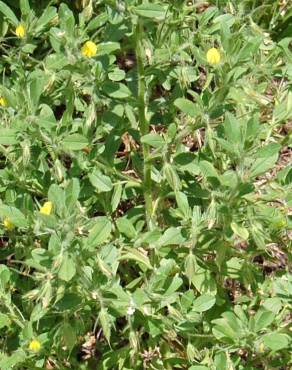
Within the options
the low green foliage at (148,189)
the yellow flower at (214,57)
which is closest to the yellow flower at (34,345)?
the low green foliage at (148,189)

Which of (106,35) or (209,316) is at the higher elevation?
(106,35)

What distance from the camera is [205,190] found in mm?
2324

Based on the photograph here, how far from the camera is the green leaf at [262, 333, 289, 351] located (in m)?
2.15

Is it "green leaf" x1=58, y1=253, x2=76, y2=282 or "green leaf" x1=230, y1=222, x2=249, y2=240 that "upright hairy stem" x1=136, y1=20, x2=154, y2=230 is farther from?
"green leaf" x1=58, y1=253, x2=76, y2=282

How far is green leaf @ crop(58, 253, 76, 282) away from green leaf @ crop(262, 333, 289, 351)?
0.63 meters

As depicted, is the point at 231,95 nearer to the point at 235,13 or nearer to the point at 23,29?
the point at 235,13

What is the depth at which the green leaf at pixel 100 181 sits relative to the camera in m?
2.33

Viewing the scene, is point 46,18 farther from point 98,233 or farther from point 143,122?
point 98,233

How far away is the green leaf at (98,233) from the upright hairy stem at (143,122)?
34cm

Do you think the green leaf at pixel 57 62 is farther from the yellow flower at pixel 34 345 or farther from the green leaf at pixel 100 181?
the yellow flower at pixel 34 345

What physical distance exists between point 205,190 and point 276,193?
0.22 metres

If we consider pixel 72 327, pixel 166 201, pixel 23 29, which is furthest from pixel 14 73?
pixel 72 327

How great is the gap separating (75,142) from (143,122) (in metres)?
0.27

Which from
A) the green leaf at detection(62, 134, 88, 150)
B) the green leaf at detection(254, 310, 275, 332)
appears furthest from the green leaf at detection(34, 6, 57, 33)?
the green leaf at detection(254, 310, 275, 332)
